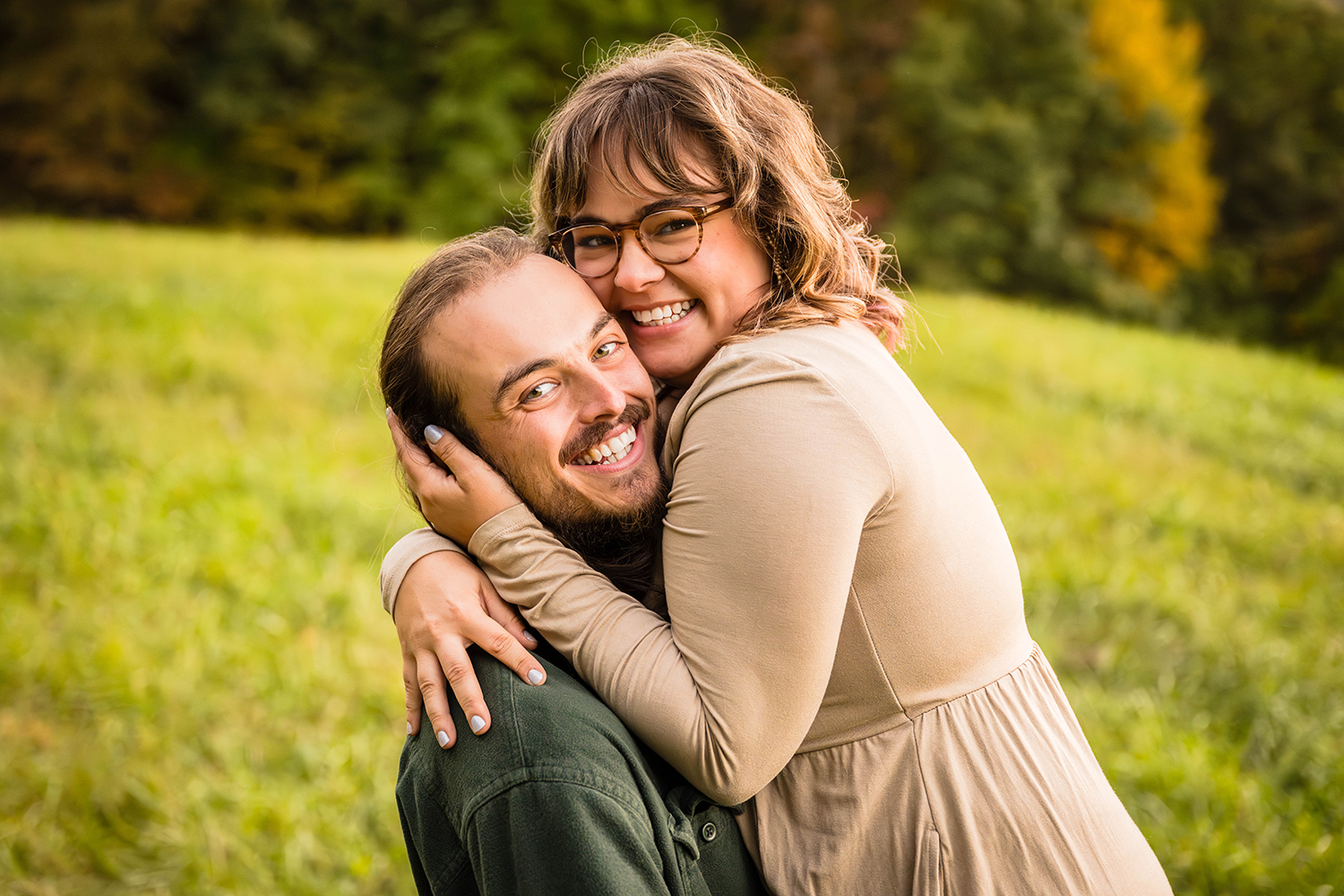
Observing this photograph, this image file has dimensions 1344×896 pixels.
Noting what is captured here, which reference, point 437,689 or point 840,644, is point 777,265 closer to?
point 840,644

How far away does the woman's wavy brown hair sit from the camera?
2148mm

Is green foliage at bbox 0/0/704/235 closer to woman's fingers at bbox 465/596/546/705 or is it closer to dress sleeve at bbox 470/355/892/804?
woman's fingers at bbox 465/596/546/705

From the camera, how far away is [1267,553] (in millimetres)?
6316

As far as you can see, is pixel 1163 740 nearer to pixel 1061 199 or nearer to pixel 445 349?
pixel 445 349

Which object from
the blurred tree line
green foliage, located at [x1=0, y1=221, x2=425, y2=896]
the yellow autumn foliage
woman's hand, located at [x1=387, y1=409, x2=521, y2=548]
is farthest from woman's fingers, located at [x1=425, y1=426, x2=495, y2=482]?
A: the yellow autumn foliage

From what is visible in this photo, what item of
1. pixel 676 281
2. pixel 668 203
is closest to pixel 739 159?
pixel 668 203

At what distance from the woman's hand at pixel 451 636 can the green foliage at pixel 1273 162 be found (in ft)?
86.1

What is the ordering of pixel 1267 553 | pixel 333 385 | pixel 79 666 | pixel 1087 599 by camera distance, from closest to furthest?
pixel 79 666 → pixel 1087 599 → pixel 1267 553 → pixel 333 385

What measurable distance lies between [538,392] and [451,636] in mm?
550

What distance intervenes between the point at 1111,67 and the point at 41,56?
28092mm

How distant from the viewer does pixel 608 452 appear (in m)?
2.14

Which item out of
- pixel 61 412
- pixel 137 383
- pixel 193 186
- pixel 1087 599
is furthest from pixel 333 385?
pixel 193 186


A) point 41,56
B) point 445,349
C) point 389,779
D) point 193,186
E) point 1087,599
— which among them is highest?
point 445,349

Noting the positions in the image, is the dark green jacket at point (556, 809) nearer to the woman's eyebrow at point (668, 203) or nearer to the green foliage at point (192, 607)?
the woman's eyebrow at point (668, 203)
